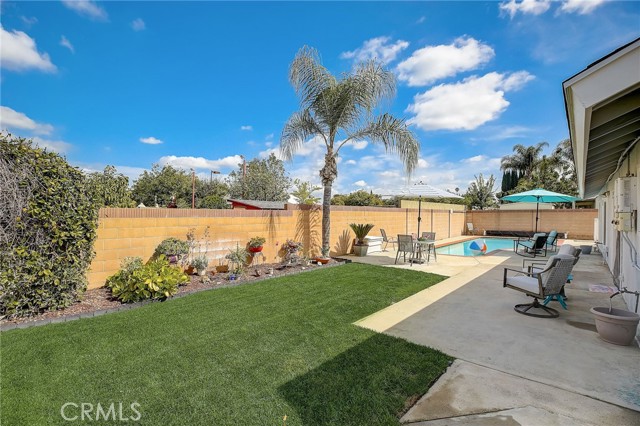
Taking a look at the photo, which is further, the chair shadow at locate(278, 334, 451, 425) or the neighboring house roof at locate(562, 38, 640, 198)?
the chair shadow at locate(278, 334, 451, 425)

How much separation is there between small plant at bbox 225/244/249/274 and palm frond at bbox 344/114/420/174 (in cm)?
517

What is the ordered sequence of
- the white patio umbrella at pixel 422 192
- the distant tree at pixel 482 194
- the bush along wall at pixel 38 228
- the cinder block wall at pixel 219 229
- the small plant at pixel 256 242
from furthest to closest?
the distant tree at pixel 482 194 → the white patio umbrella at pixel 422 192 → the small plant at pixel 256 242 → the cinder block wall at pixel 219 229 → the bush along wall at pixel 38 228

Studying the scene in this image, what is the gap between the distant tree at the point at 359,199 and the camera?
128ft

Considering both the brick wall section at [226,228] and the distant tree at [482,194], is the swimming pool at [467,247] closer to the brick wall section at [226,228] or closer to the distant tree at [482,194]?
the brick wall section at [226,228]

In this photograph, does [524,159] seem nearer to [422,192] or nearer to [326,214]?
[422,192]

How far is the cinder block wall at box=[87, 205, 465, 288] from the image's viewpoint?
21.6ft

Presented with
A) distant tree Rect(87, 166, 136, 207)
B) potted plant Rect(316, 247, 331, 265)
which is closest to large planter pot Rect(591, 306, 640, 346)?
potted plant Rect(316, 247, 331, 265)

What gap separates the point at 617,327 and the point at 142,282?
800 cm

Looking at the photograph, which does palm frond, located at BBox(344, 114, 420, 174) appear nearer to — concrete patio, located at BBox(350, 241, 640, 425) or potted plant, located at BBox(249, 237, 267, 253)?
potted plant, located at BBox(249, 237, 267, 253)

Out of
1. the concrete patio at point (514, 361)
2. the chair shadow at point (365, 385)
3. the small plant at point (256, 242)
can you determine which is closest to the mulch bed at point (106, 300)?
the small plant at point (256, 242)

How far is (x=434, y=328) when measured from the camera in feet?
16.2

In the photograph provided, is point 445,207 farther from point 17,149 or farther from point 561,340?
point 17,149

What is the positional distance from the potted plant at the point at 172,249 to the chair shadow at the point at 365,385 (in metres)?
5.23

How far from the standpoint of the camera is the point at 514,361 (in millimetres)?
3809
